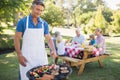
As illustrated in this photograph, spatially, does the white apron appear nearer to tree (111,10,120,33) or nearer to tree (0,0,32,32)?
tree (0,0,32,32)

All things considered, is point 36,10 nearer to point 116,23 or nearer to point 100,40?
point 100,40

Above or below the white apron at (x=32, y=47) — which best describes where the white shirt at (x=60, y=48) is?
below

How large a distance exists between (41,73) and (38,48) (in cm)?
43

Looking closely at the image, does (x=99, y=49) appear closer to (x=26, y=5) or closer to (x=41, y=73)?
(x=26, y=5)

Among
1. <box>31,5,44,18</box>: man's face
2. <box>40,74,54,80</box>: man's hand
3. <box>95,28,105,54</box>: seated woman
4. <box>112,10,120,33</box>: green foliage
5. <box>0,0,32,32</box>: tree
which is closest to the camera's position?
<box>40,74,54,80</box>: man's hand

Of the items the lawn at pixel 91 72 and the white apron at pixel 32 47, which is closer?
the white apron at pixel 32 47

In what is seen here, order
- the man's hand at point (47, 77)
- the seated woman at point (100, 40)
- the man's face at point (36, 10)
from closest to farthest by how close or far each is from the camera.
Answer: the man's hand at point (47, 77) → the man's face at point (36, 10) → the seated woman at point (100, 40)

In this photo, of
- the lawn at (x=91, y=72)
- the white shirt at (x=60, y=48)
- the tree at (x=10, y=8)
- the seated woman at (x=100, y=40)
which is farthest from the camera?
the seated woman at (x=100, y=40)

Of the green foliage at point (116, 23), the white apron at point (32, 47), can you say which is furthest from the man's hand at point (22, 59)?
the green foliage at point (116, 23)

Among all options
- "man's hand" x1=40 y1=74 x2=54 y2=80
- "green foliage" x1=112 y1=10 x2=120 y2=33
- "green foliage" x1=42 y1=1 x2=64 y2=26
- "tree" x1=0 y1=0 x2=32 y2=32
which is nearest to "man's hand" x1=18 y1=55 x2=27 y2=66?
"man's hand" x1=40 y1=74 x2=54 y2=80

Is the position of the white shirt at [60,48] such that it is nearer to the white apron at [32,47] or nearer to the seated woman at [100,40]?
the seated woman at [100,40]

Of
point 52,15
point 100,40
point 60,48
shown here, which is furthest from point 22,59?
point 52,15

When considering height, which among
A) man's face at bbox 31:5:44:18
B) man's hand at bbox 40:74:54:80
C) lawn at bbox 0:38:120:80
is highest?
man's face at bbox 31:5:44:18

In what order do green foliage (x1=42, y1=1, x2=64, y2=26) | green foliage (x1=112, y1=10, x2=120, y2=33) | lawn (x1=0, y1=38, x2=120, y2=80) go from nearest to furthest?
1. lawn (x1=0, y1=38, x2=120, y2=80)
2. green foliage (x1=42, y1=1, x2=64, y2=26)
3. green foliage (x1=112, y1=10, x2=120, y2=33)
